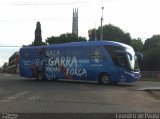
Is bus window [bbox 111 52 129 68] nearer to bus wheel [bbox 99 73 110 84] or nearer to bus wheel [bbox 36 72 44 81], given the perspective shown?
bus wheel [bbox 99 73 110 84]

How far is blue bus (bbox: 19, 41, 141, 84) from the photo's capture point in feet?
111

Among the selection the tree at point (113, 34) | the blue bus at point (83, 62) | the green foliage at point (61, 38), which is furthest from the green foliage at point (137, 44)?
the blue bus at point (83, 62)

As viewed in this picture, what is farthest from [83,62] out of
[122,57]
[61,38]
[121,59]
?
[61,38]

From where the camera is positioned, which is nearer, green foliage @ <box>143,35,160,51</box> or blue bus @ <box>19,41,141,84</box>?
blue bus @ <box>19,41,141,84</box>

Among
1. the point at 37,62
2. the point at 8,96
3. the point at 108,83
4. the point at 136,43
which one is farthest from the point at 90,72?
the point at 136,43

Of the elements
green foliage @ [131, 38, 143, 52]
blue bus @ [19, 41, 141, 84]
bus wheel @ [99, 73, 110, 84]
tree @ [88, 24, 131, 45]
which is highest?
tree @ [88, 24, 131, 45]

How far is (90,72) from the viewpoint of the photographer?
3566cm

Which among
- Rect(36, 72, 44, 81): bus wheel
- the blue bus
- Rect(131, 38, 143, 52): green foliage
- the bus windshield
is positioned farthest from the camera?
Rect(131, 38, 143, 52): green foliage

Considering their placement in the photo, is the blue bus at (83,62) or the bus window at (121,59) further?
the blue bus at (83,62)

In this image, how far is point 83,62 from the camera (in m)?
36.2

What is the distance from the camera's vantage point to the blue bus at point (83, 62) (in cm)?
3378

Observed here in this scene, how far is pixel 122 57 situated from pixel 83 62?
3605 millimetres

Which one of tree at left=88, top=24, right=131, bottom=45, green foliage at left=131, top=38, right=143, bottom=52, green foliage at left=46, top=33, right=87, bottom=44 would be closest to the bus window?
green foliage at left=46, top=33, right=87, bottom=44

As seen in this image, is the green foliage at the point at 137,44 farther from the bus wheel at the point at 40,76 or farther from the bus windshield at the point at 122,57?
the bus windshield at the point at 122,57
